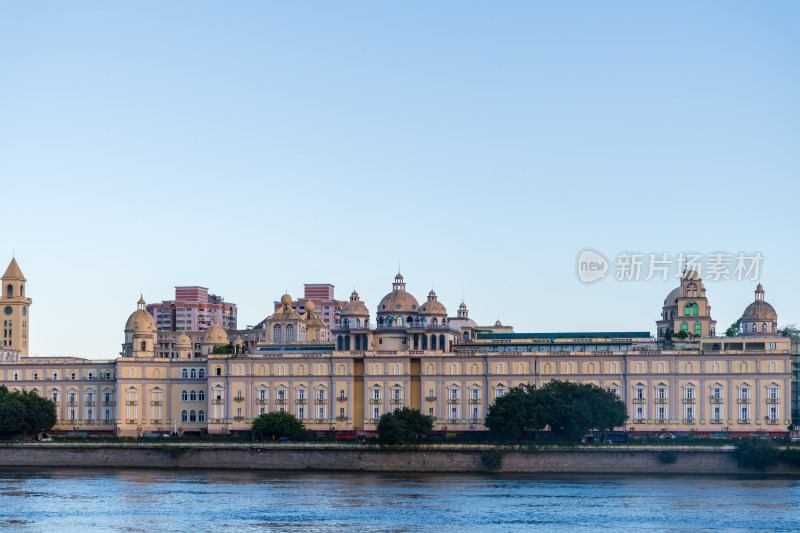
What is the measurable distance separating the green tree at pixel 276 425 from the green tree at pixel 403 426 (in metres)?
13.9

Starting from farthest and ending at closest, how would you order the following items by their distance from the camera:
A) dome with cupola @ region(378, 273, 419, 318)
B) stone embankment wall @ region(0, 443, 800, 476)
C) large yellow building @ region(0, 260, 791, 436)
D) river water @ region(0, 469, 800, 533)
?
dome with cupola @ region(378, 273, 419, 318)
large yellow building @ region(0, 260, 791, 436)
stone embankment wall @ region(0, 443, 800, 476)
river water @ region(0, 469, 800, 533)

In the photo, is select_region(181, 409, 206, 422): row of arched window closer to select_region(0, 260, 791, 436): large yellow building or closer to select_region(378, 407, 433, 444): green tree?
select_region(0, 260, 791, 436): large yellow building

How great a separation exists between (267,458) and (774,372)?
54.7m

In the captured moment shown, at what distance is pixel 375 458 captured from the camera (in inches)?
5846

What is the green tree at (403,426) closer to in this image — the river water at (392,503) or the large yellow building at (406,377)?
the river water at (392,503)

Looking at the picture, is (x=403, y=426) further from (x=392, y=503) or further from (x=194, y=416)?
(x=194, y=416)

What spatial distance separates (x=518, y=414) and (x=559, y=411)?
4173mm

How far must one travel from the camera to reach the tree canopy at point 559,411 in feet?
495

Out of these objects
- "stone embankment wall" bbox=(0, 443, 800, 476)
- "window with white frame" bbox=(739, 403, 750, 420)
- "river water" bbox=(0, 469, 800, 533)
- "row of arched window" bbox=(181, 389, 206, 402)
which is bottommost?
"river water" bbox=(0, 469, 800, 533)

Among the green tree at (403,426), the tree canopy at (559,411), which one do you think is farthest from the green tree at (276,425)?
the tree canopy at (559,411)

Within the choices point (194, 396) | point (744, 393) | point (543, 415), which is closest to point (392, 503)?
point (543, 415)

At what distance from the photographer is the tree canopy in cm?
15075

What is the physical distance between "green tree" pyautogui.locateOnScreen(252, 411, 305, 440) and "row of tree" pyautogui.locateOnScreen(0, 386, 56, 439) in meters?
26.4

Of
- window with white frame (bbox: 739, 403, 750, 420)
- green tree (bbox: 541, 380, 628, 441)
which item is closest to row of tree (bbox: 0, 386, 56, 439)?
green tree (bbox: 541, 380, 628, 441)
